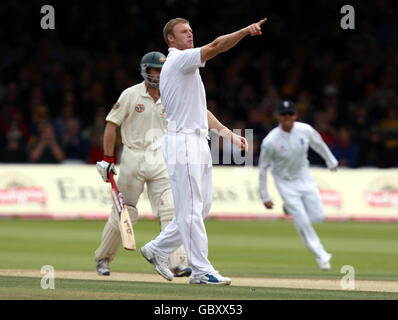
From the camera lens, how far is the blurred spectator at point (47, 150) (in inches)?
849

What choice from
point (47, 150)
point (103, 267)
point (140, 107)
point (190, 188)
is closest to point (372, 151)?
point (47, 150)

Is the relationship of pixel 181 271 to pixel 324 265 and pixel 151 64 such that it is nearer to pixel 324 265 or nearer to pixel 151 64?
pixel 151 64

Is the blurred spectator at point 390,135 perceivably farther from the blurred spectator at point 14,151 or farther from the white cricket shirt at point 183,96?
the white cricket shirt at point 183,96

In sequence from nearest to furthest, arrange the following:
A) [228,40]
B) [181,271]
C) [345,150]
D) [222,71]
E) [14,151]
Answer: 1. [228,40]
2. [181,271]
3. [14,151]
4. [345,150]
5. [222,71]

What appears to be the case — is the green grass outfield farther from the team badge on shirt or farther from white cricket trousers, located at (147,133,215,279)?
the team badge on shirt

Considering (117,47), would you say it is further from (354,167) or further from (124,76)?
(354,167)

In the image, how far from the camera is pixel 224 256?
14.6m

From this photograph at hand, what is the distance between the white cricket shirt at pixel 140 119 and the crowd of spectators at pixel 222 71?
10.6m

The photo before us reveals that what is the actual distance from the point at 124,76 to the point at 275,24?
4536 mm

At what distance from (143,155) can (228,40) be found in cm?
297

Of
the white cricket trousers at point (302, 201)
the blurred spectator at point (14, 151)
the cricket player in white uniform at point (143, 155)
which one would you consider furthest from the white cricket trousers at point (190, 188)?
the blurred spectator at point (14, 151)

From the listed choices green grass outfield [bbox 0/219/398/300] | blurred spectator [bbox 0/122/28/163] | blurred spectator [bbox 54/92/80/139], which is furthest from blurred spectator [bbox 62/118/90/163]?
green grass outfield [bbox 0/219/398/300]

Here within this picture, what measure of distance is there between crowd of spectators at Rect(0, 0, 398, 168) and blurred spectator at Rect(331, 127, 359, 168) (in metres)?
0.02

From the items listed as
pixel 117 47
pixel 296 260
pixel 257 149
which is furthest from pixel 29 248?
pixel 117 47
